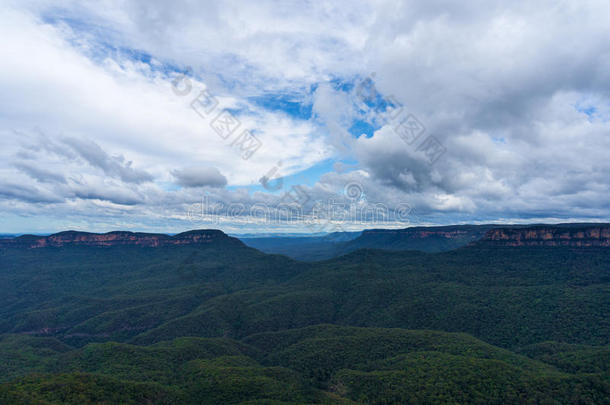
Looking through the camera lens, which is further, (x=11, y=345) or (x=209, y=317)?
(x=209, y=317)

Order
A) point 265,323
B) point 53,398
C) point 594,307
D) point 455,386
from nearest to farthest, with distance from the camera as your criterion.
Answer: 1. point 53,398
2. point 455,386
3. point 594,307
4. point 265,323

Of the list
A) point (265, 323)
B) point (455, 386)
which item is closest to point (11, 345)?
point (265, 323)

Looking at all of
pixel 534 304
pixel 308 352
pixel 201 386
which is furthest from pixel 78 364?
pixel 534 304

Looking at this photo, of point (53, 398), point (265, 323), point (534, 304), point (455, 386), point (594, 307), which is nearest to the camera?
point (53, 398)

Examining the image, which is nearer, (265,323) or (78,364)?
(78,364)

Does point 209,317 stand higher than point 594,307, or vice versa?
point 594,307

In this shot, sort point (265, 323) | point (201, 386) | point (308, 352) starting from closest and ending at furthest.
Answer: point (201, 386) → point (308, 352) → point (265, 323)

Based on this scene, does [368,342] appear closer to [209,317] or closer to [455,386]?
[455,386]

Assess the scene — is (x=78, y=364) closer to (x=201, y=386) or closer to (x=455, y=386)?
(x=201, y=386)

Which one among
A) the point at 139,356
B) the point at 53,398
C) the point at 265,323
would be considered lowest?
the point at 265,323
